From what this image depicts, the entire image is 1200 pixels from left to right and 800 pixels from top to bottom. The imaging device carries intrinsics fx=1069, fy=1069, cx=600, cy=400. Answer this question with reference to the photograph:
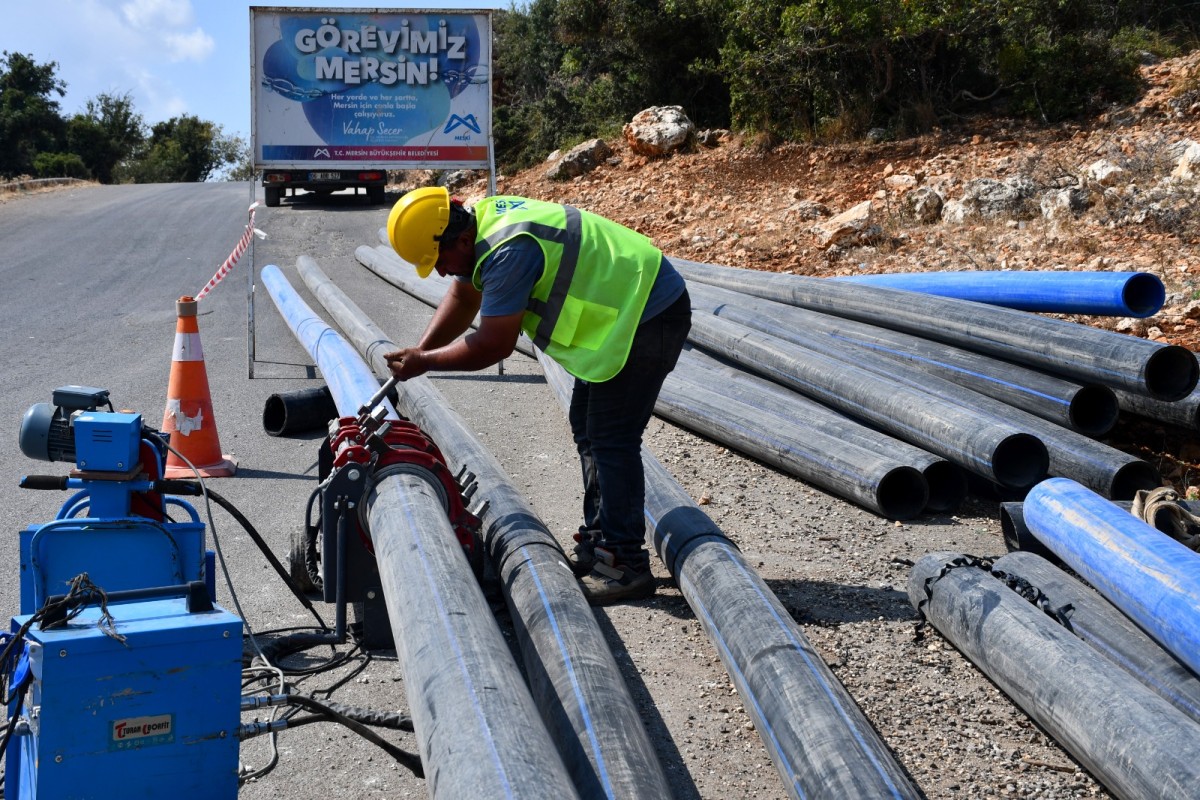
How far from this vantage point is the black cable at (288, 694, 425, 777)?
2984 millimetres

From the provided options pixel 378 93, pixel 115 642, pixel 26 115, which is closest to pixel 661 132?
pixel 378 93

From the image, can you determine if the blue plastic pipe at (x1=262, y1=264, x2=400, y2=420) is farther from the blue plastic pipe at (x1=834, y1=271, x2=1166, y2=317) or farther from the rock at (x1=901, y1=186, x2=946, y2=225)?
the rock at (x1=901, y1=186, x2=946, y2=225)

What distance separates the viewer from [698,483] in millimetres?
6141

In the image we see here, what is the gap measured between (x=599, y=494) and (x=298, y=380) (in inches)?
190

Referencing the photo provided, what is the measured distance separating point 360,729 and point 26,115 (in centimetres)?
4812

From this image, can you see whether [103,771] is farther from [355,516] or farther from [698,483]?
[698,483]

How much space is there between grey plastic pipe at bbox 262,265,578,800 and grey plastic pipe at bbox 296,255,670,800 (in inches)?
11.1

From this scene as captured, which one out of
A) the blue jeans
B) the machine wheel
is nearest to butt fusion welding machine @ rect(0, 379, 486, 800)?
the machine wheel

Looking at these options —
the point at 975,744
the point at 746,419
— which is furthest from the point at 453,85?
the point at 975,744

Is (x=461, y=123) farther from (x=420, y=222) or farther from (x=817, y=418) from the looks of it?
(x=420, y=222)

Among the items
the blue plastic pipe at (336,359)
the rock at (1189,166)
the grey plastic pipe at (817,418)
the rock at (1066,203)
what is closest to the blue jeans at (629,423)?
the blue plastic pipe at (336,359)

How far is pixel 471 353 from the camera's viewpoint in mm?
4035

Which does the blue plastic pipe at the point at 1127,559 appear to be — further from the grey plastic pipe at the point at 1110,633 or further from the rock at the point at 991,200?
the rock at the point at 991,200

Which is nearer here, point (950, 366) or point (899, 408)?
point (899, 408)
